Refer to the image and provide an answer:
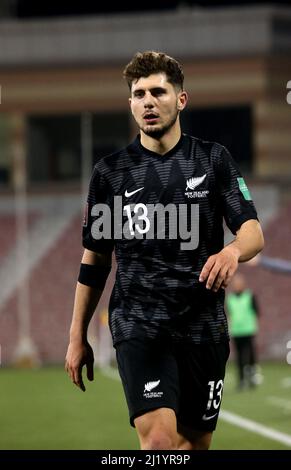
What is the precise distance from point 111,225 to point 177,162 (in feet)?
1.48

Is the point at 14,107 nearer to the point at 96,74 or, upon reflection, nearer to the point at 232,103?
the point at 96,74

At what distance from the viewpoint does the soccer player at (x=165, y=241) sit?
6504mm

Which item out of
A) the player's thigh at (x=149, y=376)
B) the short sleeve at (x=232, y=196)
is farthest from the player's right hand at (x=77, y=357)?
the short sleeve at (x=232, y=196)

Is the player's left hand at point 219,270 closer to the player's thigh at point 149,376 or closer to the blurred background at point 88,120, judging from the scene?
the player's thigh at point 149,376

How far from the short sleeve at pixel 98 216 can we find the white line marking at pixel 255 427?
19.0 ft

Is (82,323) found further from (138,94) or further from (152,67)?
(152,67)

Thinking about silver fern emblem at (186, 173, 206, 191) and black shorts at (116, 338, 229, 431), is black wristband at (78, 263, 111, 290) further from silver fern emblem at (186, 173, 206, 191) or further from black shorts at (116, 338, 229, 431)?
silver fern emblem at (186, 173, 206, 191)

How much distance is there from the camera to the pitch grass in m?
13.1

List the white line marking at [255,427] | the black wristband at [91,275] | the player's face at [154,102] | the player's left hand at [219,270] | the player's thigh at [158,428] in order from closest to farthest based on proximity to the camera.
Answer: the player's left hand at [219,270] → the player's thigh at [158,428] → the player's face at [154,102] → the black wristband at [91,275] → the white line marking at [255,427]

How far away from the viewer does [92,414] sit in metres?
17.3

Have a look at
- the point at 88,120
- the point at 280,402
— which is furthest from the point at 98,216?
the point at 88,120

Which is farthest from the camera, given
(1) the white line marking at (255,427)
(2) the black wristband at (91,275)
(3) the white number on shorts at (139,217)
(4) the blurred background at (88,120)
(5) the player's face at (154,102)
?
(4) the blurred background at (88,120)
